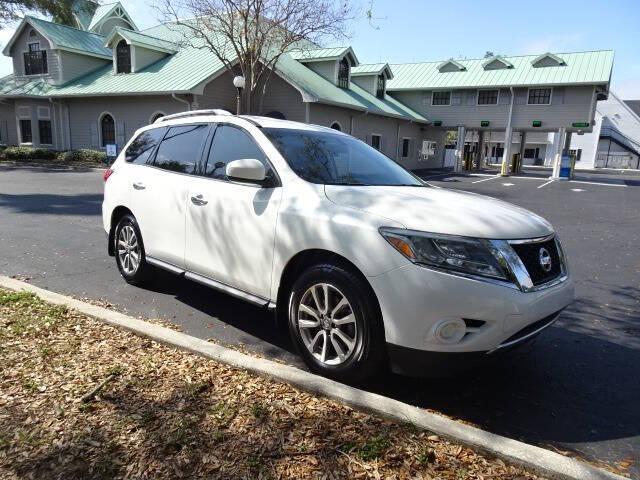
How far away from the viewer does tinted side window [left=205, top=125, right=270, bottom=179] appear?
161 inches

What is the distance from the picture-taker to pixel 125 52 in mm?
25312

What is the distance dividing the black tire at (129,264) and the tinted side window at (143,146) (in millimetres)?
663

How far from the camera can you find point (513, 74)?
31.6 m

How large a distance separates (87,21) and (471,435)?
43475 millimetres

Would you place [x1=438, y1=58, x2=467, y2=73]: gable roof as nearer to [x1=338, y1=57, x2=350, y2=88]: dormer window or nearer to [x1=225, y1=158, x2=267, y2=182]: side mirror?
[x1=338, y1=57, x2=350, y2=88]: dormer window

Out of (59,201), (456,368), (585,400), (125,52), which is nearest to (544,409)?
(585,400)

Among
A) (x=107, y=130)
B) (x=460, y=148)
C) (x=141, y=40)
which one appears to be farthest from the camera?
(x=460, y=148)

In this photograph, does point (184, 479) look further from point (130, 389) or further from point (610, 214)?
point (610, 214)

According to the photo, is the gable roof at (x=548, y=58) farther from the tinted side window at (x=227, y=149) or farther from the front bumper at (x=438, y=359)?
the front bumper at (x=438, y=359)

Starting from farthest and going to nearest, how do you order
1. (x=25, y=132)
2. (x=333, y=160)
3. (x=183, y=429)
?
(x=25, y=132) < (x=333, y=160) < (x=183, y=429)

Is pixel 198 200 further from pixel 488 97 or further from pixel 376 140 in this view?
pixel 488 97

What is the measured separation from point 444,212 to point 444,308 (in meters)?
0.66

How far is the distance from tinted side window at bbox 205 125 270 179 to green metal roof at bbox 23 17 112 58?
89.2 feet

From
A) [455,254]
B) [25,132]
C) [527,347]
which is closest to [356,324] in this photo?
[455,254]
